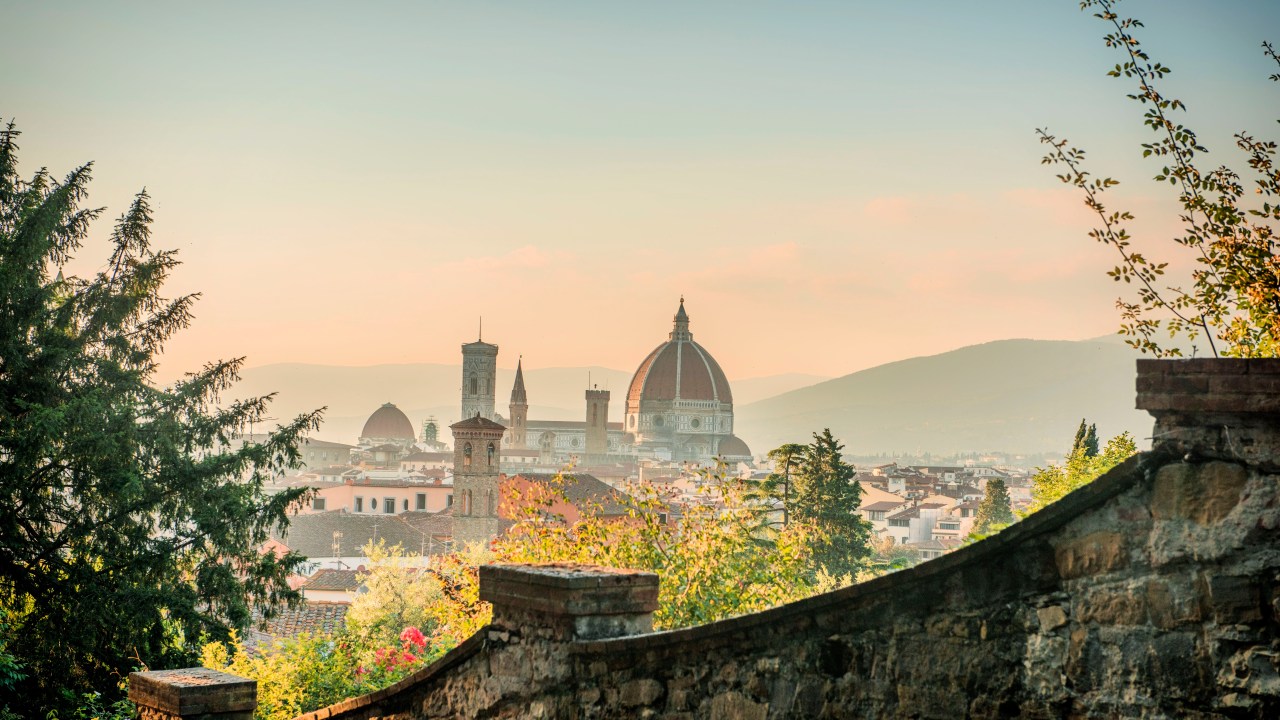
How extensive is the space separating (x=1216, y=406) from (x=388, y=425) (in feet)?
504

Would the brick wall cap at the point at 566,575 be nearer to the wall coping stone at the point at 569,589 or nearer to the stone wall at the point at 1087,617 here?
the wall coping stone at the point at 569,589

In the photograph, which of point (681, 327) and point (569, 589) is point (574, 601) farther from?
point (681, 327)

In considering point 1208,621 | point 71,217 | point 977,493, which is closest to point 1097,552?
point 1208,621

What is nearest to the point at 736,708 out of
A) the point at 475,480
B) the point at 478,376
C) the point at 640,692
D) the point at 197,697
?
the point at 640,692

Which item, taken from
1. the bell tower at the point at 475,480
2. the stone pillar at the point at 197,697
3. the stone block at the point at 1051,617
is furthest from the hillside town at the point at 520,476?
the stone block at the point at 1051,617

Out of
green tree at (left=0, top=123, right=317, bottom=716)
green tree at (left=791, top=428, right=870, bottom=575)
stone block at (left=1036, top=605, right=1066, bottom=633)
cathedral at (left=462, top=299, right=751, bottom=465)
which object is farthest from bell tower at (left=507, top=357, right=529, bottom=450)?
stone block at (left=1036, top=605, right=1066, bottom=633)

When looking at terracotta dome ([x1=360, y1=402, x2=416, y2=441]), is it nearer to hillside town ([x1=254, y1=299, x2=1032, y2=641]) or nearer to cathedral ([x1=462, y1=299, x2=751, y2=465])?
hillside town ([x1=254, y1=299, x2=1032, y2=641])

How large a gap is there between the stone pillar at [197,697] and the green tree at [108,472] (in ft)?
18.5

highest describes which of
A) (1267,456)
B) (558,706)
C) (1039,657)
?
(1267,456)

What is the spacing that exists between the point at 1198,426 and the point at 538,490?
33.3 ft

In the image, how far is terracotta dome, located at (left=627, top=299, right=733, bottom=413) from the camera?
141 meters

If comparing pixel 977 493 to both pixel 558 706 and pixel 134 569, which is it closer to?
pixel 134 569

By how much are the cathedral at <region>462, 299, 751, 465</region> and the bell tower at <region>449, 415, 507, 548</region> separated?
246 feet

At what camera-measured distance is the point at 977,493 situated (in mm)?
92312
